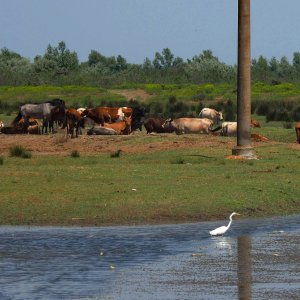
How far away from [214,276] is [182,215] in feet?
19.4

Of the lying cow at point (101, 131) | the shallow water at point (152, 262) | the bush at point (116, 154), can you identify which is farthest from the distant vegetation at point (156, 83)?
the shallow water at point (152, 262)

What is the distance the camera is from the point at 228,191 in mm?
21500

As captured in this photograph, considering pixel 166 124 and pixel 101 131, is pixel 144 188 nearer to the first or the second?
pixel 101 131

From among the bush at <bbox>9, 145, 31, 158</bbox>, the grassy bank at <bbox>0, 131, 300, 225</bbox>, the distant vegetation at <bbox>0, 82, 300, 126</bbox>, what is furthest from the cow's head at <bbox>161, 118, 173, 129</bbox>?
the distant vegetation at <bbox>0, 82, 300, 126</bbox>

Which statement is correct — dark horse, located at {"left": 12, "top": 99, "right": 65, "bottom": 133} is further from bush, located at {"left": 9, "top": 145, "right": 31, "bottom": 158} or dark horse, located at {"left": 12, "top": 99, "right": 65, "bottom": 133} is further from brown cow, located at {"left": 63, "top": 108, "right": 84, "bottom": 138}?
bush, located at {"left": 9, "top": 145, "right": 31, "bottom": 158}

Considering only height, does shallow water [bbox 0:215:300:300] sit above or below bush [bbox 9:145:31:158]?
above

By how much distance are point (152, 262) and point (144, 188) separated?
724cm

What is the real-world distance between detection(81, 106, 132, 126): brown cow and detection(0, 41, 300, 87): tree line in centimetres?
5031

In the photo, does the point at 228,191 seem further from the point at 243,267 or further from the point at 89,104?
the point at 89,104

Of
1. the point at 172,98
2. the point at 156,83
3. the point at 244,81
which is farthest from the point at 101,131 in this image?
the point at 156,83

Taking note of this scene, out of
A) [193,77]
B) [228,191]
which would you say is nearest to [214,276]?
[228,191]

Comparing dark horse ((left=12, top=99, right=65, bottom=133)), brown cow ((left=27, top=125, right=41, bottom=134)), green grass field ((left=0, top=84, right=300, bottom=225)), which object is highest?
dark horse ((left=12, top=99, right=65, bottom=133))

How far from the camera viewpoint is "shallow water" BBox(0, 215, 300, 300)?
12.1m

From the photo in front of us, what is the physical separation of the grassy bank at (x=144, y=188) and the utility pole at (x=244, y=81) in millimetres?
553
